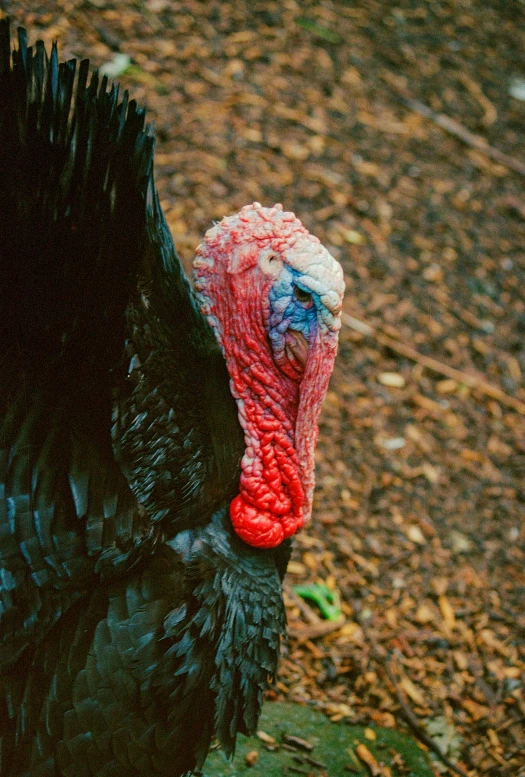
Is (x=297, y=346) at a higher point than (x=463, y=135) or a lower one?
higher

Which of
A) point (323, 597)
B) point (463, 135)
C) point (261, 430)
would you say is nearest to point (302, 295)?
point (261, 430)

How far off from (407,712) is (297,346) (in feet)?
5.17

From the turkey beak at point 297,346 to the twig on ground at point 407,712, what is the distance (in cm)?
148

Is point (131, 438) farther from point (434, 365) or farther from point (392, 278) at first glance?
point (392, 278)

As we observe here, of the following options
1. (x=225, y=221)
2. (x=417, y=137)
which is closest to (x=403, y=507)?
(x=225, y=221)

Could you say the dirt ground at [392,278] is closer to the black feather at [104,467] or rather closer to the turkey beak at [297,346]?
the black feather at [104,467]

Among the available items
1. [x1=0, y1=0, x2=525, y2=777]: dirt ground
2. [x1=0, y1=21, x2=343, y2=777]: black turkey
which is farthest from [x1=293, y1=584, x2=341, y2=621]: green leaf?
[x1=0, y1=21, x2=343, y2=777]: black turkey

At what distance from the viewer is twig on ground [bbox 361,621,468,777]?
2.77 m

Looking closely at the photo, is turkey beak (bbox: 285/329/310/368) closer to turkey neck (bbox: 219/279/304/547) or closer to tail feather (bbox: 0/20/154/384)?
turkey neck (bbox: 219/279/304/547)

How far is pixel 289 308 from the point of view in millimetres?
1934

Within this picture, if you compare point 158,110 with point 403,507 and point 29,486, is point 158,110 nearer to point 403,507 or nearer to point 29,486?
point 403,507

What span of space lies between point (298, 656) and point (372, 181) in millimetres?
2875

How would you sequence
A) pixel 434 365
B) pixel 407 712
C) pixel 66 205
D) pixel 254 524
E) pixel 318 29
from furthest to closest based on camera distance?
pixel 318 29 → pixel 434 365 → pixel 407 712 → pixel 254 524 → pixel 66 205

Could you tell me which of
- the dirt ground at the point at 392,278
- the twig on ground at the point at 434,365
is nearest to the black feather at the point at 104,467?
the dirt ground at the point at 392,278
